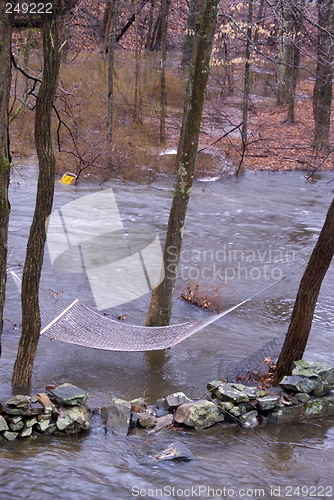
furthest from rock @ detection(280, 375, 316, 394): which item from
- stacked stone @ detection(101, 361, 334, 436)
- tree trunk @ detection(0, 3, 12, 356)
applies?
tree trunk @ detection(0, 3, 12, 356)

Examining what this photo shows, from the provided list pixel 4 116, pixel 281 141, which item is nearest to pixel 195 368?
pixel 4 116

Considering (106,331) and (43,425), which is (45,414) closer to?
(43,425)

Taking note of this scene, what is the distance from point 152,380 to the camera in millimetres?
4496

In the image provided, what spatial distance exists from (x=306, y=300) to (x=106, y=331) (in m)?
1.85

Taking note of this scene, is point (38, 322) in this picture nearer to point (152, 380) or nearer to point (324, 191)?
point (152, 380)

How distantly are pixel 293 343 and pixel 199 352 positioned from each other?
1298 millimetres

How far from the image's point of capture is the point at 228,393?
11.8 ft

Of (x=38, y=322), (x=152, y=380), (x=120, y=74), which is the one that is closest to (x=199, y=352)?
(x=152, y=380)

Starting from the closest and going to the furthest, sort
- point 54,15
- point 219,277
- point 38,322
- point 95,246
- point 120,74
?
point 54,15 → point 38,322 → point 219,277 → point 95,246 → point 120,74

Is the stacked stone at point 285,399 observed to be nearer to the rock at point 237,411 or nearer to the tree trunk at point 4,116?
the rock at point 237,411

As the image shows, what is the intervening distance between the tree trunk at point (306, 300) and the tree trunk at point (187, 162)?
4.89 feet

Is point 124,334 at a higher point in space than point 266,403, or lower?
higher

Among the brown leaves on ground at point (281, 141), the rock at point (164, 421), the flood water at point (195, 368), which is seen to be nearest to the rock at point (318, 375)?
the flood water at point (195, 368)

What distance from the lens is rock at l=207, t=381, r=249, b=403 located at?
11.7 feet
